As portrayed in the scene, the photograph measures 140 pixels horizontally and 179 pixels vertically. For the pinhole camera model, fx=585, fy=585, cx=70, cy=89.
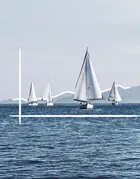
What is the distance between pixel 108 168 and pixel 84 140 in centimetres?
2453

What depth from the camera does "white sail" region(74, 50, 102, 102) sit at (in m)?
153

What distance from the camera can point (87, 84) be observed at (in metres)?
156

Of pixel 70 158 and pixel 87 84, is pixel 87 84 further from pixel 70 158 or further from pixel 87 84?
pixel 70 158

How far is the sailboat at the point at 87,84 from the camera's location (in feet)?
502

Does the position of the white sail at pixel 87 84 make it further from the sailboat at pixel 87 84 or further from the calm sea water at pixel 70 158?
the calm sea water at pixel 70 158

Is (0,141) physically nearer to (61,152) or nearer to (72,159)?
(61,152)

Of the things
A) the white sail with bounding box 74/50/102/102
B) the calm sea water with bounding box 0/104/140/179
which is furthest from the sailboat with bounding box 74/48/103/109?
the calm sea water with bounding box 0/104/140/179

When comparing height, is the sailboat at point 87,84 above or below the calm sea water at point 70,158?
above

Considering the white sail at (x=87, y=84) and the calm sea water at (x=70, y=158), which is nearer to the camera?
the calm sea water at (x=70, y=158)

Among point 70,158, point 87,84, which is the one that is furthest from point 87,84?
point 70,158

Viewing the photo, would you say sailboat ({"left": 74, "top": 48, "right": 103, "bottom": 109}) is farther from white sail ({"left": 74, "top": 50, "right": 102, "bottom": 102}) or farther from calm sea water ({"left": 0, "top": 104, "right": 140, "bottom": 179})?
calm sea water ({"left": 0, "top": 104, "right": 140, "bottom": 179})

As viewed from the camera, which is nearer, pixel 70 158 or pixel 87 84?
pixel 70 158

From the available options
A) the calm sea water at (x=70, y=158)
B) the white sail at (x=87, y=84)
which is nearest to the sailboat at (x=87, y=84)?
the white sail at (x=87, y=84)

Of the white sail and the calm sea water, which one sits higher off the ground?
the white sail
